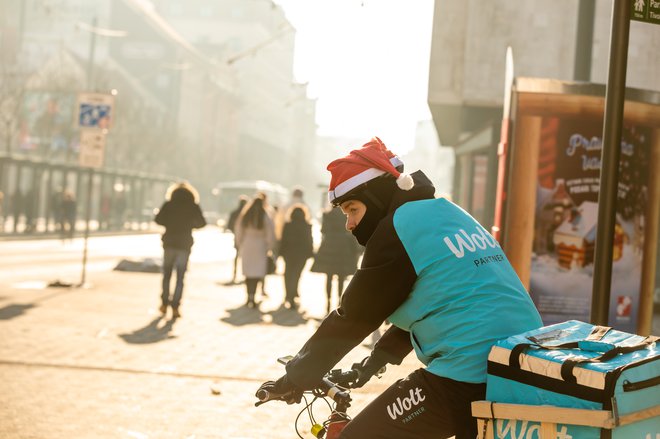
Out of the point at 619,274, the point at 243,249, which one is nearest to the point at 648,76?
the point at 243,249

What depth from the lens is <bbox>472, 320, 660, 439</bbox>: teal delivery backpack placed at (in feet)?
7.90

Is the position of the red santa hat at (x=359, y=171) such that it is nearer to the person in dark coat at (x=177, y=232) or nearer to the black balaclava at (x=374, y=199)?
the black balaclava at (x=374, y=199)

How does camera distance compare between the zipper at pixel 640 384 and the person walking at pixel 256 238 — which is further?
the person walking at pixel 256 238

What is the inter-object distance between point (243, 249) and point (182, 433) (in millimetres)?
8942

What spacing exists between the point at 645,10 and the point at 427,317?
286 cm

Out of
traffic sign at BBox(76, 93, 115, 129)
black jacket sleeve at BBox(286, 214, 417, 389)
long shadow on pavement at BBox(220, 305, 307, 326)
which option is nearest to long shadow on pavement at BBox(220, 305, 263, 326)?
long shadow on pavement at BBox(220, 305, 307, 326)

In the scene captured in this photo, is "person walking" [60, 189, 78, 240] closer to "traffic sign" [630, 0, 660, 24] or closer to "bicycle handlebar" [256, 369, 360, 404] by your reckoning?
"traffic sign" [630, 0, 660, 24]

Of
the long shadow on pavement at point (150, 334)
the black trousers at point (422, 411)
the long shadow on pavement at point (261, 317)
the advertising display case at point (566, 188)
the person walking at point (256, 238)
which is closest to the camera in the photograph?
the black trousers at point (422, 411)

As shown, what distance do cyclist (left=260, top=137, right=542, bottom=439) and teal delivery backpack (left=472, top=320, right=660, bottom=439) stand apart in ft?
0.33

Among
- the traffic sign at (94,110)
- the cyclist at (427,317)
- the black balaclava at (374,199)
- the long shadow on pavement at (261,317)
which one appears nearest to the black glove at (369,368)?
the cyclist at (427,317)

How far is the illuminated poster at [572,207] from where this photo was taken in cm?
Result: 895

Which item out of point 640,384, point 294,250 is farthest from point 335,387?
point 294,250

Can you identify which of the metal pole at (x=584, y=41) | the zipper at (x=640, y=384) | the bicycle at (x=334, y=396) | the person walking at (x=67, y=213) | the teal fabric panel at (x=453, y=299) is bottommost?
the person walking at (x=67, y=213)

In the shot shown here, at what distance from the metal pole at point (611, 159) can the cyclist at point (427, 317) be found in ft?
7.11
